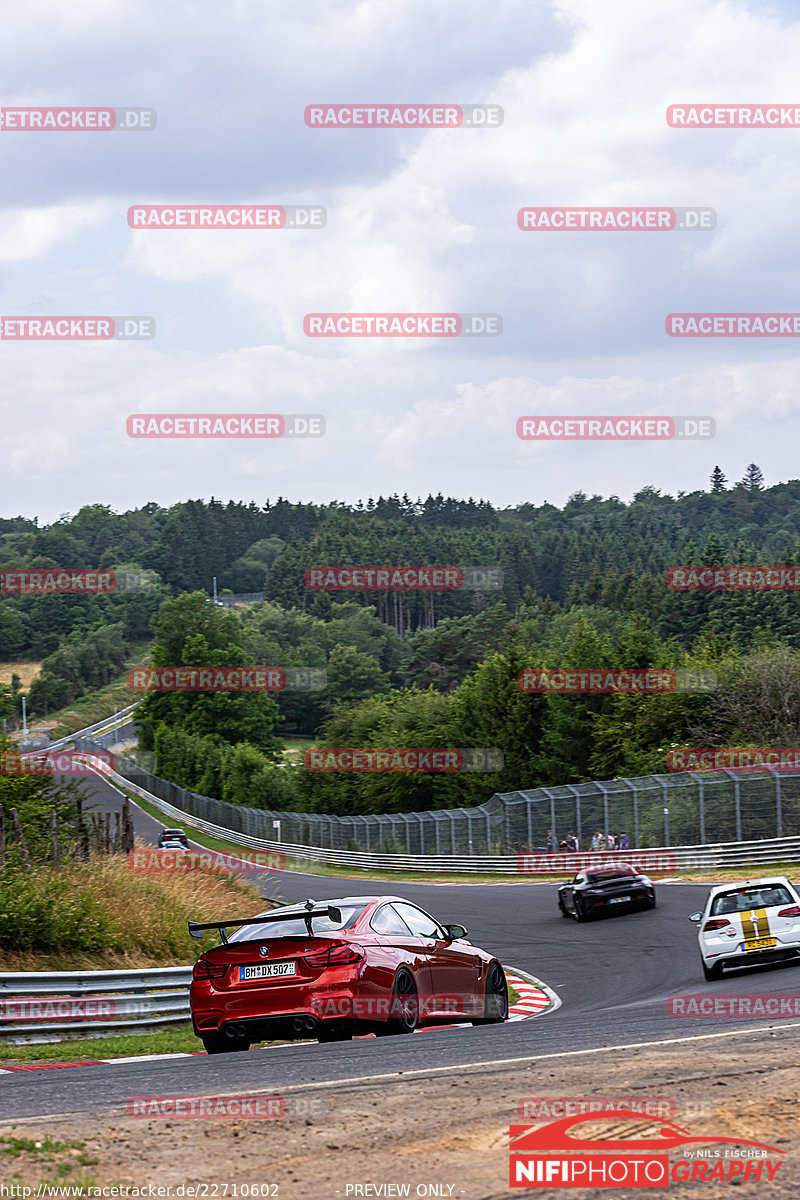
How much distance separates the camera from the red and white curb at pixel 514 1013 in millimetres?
10445

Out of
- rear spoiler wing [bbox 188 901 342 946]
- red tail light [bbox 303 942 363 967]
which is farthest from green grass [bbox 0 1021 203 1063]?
red tail light [bbox 303 942 363 967]

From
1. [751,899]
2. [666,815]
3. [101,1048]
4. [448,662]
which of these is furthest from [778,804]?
[448,662]

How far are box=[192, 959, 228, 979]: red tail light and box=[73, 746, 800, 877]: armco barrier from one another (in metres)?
→ 25.2

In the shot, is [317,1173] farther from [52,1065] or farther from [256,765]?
[256,765]

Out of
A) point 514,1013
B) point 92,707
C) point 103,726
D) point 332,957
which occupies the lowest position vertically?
point 103,726

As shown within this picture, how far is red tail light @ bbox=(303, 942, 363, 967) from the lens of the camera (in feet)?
35.0

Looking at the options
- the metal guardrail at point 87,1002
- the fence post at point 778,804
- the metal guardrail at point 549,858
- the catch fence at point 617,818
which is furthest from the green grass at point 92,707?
the metal guardrail at point 87,1002

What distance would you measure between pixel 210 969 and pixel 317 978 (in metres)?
1.07

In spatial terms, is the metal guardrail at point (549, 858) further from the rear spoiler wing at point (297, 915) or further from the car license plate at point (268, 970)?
the car license plate at point (268, 970)

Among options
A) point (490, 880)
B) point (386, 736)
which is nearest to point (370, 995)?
point (490, 880)

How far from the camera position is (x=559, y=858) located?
40.9 metres

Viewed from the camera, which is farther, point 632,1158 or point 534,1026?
point 534,1026

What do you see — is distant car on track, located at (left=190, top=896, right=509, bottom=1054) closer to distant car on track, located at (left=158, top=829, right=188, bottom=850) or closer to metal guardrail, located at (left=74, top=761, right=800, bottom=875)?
metal guardrail, located at (left=74, top=761, right=800, bottom=875)

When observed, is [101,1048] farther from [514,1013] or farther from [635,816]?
→ [635,816]
